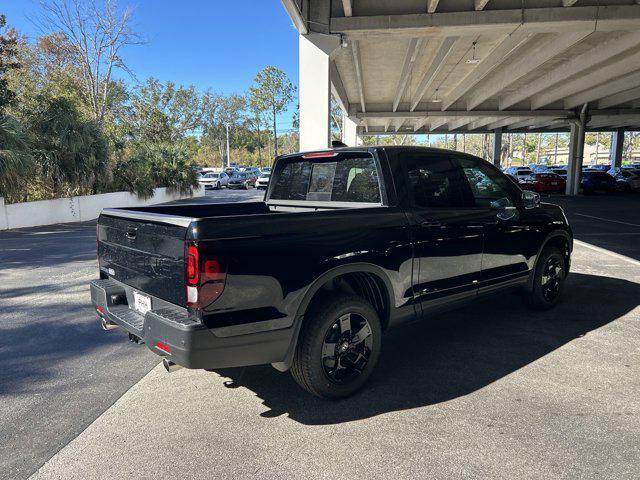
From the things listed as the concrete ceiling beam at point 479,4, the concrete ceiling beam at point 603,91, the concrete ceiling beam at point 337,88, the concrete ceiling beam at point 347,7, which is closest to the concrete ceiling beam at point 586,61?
the concrete ceiling beam at point 603,91

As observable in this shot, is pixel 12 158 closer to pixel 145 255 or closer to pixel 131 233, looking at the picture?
pixel 131 233

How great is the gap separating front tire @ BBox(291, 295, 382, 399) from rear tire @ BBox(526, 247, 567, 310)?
261 centimetres

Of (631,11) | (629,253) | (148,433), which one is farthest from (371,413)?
(631,11)

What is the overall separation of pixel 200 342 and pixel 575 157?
1254 inches

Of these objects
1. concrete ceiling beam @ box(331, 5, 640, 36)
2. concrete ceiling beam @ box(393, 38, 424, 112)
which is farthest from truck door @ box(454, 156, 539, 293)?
concrete ceiling beam @ box(393, 38, 424, 112)

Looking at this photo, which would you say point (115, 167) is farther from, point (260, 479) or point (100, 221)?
point (260, 479)

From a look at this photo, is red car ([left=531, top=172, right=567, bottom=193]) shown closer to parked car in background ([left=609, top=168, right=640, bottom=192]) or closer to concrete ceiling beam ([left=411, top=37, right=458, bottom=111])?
parked car in background ([left=609, top=168, right=640, bottom=192])

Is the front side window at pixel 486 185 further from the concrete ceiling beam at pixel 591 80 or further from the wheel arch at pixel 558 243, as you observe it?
the concrete ceiling beam at pixel 591 80

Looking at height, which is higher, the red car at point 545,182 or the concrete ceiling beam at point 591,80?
the concrete ceiling beam at point 591,80

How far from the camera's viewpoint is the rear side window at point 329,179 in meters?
3.86

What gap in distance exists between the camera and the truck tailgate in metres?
2.77

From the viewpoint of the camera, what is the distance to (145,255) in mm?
3090

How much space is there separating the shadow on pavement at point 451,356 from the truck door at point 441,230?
0.54m

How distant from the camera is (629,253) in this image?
358 inches
